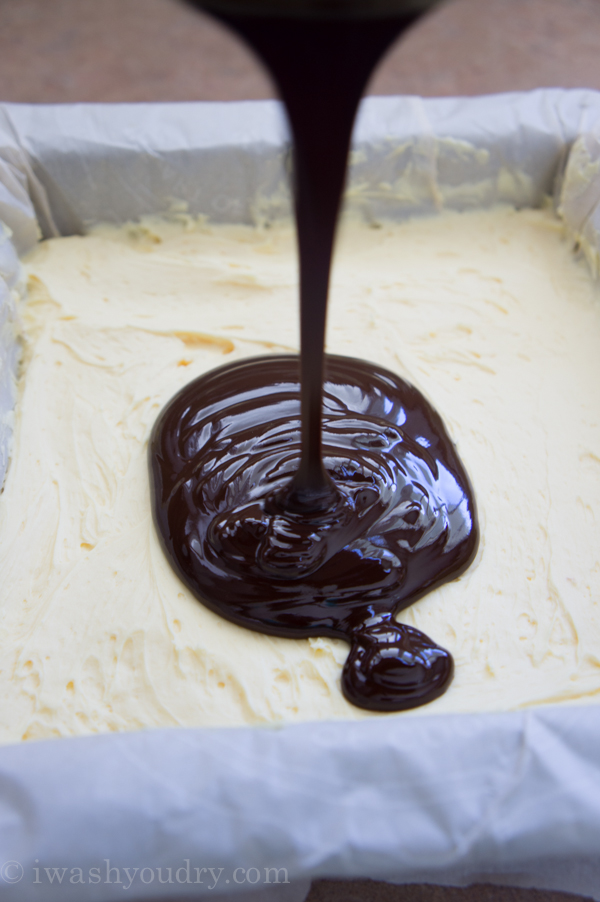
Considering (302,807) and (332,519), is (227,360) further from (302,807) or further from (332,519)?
(302,807)

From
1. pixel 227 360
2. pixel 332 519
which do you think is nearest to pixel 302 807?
pixel 332 519

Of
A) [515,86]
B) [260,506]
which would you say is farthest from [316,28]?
[515,86]

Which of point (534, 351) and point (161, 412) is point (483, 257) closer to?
point (534, 351)

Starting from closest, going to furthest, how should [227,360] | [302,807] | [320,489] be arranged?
[302,807], [320,489], [227,360]

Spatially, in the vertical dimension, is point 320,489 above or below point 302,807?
above

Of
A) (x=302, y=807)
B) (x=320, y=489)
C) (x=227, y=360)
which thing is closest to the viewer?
(x=302, y=807)

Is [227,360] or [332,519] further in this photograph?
[227,360]

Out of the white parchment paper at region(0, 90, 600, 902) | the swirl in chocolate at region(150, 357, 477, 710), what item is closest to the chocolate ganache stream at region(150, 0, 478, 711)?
the swirl in chocolate at region(150, 357, 477, 710)
